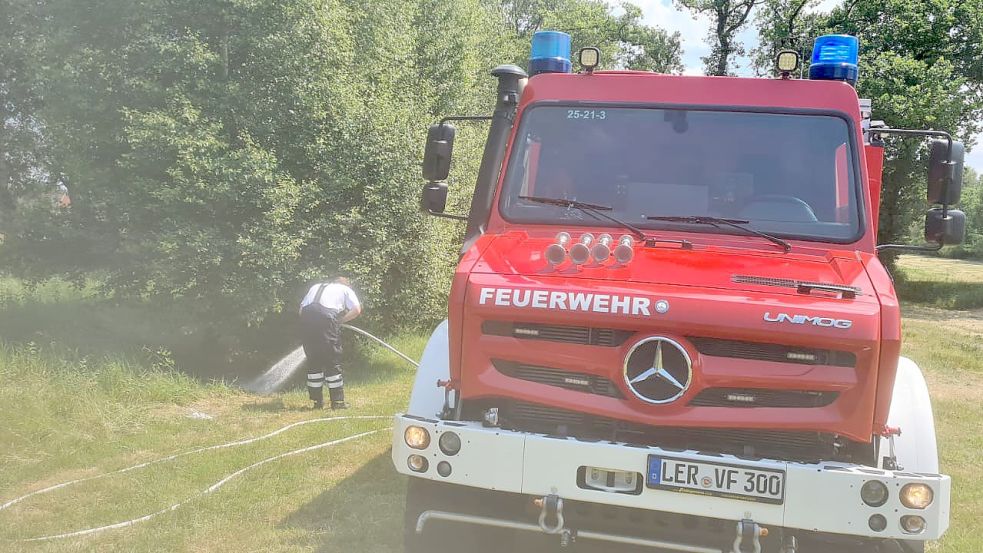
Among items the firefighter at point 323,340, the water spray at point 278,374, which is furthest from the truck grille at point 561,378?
the water spray at point 278,374

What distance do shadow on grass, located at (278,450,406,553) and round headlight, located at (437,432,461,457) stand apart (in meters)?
1.62

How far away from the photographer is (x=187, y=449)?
24.2 feet

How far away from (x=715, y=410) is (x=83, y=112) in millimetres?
12314

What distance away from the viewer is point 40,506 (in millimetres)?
5711

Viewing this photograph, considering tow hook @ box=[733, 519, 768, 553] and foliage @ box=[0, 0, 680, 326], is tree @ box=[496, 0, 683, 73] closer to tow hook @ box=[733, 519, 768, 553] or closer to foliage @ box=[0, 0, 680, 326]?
foliage @ box=[0, 0, 680, 326]

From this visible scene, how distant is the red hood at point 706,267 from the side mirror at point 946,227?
1003 mm

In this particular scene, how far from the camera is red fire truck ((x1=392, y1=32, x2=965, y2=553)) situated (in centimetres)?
340

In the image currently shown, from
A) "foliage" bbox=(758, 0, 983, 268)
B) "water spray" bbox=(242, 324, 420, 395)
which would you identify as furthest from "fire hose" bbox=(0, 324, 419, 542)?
"foliage" bbox=(758, 0, 983, 268)

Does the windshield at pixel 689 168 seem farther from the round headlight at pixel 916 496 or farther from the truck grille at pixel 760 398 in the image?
the round headlight at pixel 916 496

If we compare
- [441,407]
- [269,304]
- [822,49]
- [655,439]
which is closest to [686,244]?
[655,439]

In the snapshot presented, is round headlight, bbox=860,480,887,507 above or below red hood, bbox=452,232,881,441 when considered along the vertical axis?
below

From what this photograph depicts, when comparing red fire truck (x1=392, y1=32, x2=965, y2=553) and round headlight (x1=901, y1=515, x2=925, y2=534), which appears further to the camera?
red fire truck (x1=392, y1=32, x2=965, y2=553)

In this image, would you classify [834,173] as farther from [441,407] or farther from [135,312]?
[135,312]

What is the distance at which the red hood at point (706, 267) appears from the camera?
375cm
